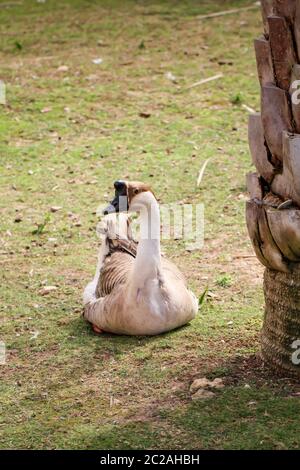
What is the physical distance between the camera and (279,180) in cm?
584

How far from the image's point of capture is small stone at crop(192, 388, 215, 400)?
233 inches

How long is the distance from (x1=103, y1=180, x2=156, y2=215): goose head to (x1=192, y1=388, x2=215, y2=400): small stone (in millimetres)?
1662

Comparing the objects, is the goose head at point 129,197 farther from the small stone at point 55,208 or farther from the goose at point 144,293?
the small stone at point 55,208

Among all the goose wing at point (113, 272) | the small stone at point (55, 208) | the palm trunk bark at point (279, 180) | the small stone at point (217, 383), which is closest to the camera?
the palm trunk bark at point (279, 180)

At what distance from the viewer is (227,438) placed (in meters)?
5.41

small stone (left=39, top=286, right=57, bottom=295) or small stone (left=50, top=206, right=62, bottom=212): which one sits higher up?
small stone (left=50, top=206, right=62, bottom=212)

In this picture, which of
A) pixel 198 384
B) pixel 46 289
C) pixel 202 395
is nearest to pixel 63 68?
pixel 46 289

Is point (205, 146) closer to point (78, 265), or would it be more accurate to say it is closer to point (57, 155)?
point (57, 155)

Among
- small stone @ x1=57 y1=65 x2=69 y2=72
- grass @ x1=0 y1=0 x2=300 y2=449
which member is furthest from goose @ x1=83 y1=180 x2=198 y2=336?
small stone @ x1=57 y1=65 x2=69 y2=72

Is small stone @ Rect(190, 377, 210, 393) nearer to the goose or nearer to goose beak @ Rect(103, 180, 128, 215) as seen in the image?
the goose

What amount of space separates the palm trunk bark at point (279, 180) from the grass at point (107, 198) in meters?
0.38

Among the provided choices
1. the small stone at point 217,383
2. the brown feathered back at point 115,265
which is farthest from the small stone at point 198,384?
the brown feathered back at point 115,265

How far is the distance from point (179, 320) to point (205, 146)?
4.33 metres

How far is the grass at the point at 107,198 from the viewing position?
5.80 meters
